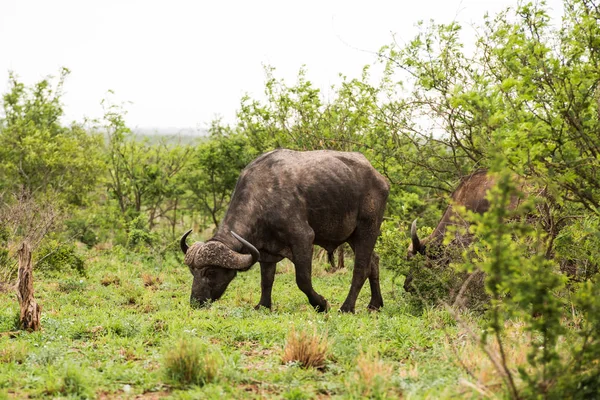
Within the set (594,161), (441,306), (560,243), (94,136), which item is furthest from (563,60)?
(94,136)

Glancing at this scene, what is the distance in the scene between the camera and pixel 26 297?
7574 millimetres

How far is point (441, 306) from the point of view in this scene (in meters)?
9.30

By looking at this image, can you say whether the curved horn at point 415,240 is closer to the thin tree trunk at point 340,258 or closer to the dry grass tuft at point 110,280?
the thin tree trunk at point 340,258

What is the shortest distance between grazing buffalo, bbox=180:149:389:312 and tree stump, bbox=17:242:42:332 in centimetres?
238

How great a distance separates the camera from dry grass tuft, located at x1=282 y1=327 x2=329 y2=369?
5.85 m

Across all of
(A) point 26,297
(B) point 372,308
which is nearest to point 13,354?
(A) point 26,297

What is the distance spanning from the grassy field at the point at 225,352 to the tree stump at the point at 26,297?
0.19 metres

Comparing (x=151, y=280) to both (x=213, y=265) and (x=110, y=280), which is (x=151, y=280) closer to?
(x=110, y=280)

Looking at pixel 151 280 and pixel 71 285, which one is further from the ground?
pixel 71 285

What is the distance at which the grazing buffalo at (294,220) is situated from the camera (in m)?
→ 9.31

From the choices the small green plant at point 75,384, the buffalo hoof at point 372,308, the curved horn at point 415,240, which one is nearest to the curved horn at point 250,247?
the buffalo hoof at point 372,308

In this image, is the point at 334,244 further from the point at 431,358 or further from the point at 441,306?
the point at 431,358

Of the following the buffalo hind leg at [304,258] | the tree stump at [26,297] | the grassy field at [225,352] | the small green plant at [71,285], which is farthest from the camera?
the small green plant at [71,285]

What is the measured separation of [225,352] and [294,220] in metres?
3.29
